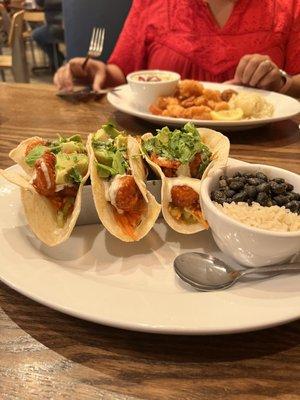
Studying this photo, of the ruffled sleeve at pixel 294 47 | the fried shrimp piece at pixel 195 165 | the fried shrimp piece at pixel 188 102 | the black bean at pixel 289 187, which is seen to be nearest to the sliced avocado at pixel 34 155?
the fried shrimp piece at pixel 195 165

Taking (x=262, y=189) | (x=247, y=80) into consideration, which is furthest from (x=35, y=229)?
(x=247, y=80)

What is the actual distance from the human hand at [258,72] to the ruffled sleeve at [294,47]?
0.45 meters

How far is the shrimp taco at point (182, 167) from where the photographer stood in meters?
0.97

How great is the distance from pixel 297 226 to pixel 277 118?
2.81ft

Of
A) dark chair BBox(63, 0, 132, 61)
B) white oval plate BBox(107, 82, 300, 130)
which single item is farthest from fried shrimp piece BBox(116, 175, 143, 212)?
dark chair BBox(63, 0, 132, 61)

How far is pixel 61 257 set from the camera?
912 millimetres

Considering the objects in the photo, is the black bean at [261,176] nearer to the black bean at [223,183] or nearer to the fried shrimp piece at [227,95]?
the black bean at [223,183]

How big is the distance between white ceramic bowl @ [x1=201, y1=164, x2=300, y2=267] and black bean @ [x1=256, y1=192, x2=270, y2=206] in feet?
0.33

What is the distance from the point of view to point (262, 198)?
2.84 ft

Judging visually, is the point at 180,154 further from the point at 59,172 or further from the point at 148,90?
the point at 148,90

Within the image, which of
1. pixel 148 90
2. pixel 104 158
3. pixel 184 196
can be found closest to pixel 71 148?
pixel 104 158

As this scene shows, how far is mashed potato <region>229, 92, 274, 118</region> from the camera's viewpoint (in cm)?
161

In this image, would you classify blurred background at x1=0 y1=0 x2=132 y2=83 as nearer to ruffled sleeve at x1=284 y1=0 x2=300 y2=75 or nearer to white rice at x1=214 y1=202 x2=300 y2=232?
ruffled sleeve at x1=284 y1=0 x2=300 y2=75

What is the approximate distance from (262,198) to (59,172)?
0.44m
